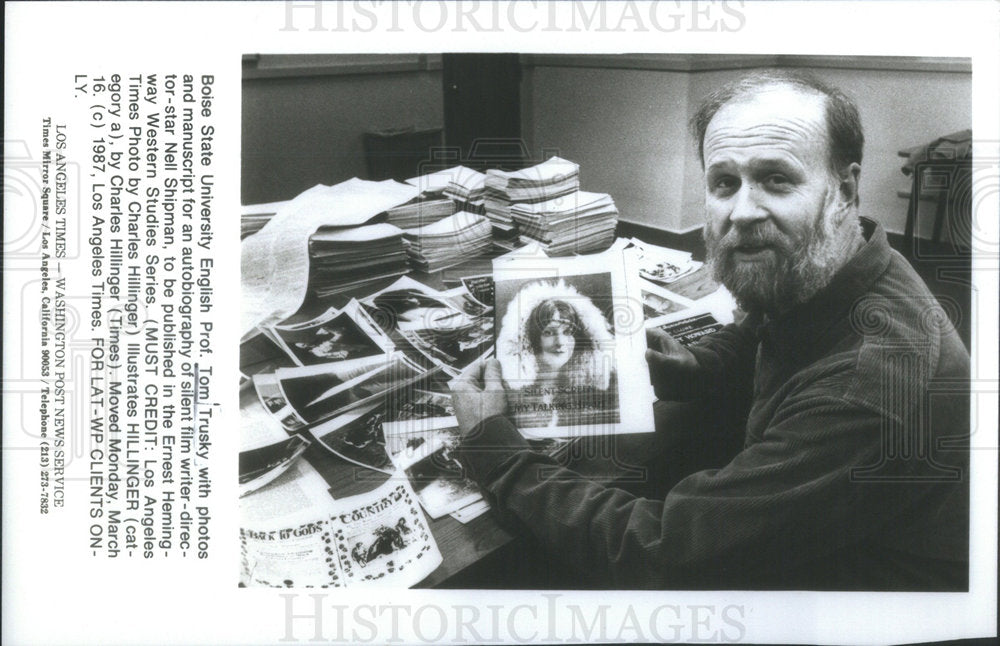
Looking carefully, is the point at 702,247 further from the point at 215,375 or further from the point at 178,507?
the point at 178,507

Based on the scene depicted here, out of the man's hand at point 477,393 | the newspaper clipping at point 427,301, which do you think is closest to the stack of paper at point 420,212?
the newspaper clipping at point 427,301

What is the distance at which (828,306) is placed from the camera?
144 cm

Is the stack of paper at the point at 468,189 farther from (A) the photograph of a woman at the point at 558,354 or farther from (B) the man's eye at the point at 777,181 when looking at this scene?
(B) the man's eye at the point at 777,181

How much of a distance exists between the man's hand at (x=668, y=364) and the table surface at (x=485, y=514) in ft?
0.28

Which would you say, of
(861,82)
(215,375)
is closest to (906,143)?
(861,82)

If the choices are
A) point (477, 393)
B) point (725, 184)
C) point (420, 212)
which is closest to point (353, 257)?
point (420, 212)

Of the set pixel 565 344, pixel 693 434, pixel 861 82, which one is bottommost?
pixel 693 434

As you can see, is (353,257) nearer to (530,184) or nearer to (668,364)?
(530,184)

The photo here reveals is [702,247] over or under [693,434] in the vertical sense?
over

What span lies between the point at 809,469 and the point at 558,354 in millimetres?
445

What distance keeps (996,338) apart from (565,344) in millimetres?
742

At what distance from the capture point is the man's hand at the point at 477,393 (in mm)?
1461

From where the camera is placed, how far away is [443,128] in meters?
1.47
